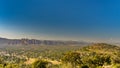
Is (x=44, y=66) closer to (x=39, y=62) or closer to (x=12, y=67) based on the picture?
(x=39, y=62)

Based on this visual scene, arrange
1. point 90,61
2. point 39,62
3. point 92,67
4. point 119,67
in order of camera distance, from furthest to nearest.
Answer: point 90,61 → point 92,67 → point 39,62 → point 119,67

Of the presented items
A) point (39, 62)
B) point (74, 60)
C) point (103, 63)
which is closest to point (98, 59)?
point (103, 63)

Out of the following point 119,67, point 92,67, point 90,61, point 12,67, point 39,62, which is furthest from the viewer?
point 90,61

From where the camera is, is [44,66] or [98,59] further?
[98,59]

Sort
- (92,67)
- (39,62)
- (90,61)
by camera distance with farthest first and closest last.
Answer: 1. (90,61)
2. (92,67)
3. (39,62)

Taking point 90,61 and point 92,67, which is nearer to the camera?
point 92,67

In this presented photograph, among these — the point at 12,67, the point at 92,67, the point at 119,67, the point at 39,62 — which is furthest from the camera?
the point at 92,67

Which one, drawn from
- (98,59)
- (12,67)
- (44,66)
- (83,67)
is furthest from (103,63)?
(12,67)

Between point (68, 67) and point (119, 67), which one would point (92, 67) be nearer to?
point (68, 67)

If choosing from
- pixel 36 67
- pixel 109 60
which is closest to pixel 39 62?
pixel 36 67
